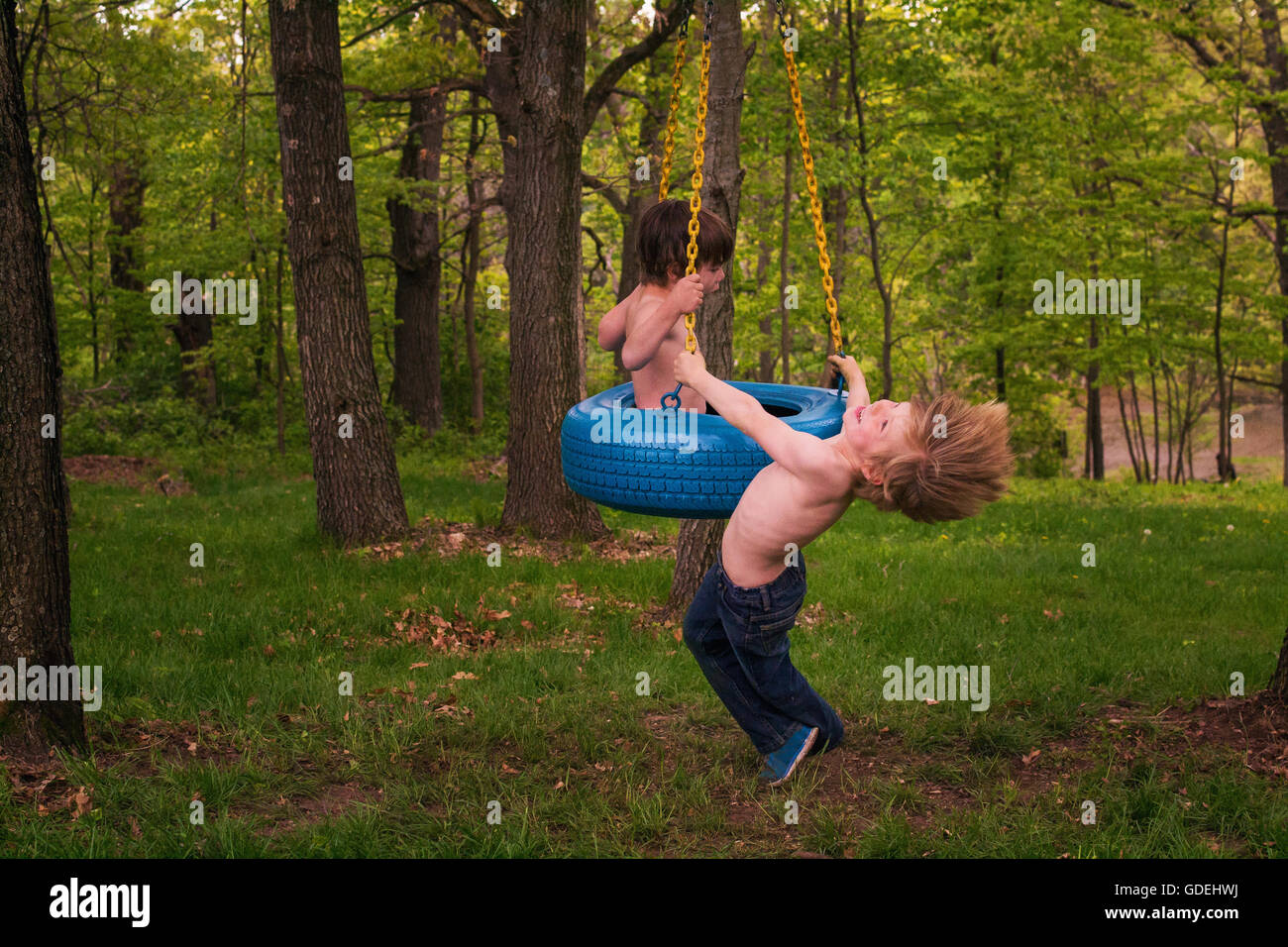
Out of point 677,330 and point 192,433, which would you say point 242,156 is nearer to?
point 677,330

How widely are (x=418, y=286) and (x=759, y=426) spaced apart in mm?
14550

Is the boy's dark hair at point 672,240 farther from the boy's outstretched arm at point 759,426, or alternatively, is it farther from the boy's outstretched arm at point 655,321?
the boy's outstretched arm at point 759,426

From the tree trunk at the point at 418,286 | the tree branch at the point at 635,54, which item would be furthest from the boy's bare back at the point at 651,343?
the tree trunk at the point at 418,286

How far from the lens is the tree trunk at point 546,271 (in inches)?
332

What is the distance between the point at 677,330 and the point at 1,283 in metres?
2.56

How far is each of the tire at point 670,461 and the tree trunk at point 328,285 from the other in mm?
5158

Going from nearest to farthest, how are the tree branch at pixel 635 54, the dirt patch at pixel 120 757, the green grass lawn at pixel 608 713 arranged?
the green grass lawn at pixel 608 713, the dirt patch at pixel 120 757, the tree branch at pixel 635 54

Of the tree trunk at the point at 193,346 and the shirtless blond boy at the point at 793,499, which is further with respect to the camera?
the tree trunk at the point at 193,346

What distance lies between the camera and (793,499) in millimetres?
3543

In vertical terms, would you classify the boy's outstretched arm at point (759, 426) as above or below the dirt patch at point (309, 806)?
above

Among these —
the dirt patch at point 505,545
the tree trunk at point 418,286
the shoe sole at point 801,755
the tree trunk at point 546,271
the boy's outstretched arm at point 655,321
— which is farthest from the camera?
the tree trunk at point 418,286

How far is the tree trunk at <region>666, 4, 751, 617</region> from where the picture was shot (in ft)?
21.1

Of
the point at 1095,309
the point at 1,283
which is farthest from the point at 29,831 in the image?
the point at 1095,309

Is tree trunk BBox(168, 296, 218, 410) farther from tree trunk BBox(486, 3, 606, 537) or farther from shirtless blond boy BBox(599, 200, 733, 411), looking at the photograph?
shirtless blond boy BBox(599, 200, 733, 411)
